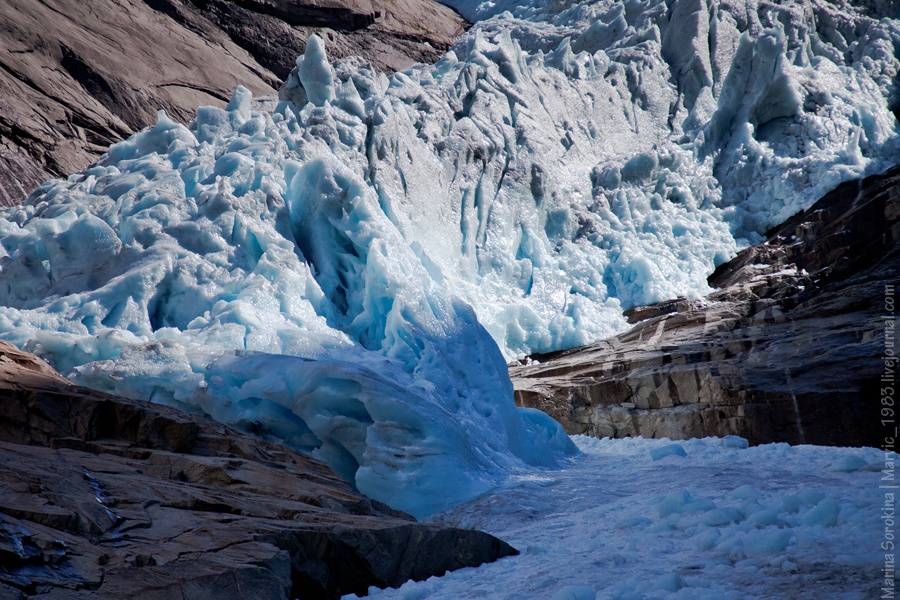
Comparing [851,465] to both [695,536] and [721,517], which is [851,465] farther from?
[695,536]

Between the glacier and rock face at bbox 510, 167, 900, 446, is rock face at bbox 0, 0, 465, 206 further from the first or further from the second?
rock face at bbox 510, 167, 900, 446

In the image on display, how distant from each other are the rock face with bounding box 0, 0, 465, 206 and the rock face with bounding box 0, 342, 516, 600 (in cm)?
821

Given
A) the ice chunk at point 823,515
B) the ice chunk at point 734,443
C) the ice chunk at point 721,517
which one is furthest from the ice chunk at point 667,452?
the ice chunk at point 823,515

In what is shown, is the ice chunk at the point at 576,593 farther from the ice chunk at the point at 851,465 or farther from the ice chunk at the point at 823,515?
the ice chunk at the point at 851,465

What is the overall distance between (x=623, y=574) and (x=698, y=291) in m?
7.67

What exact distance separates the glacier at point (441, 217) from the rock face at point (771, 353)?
0.55m

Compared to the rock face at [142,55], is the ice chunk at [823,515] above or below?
below

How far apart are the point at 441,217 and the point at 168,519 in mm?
6833

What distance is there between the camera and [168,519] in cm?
212

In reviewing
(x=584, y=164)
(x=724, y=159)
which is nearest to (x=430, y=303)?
(x=584, y=164)

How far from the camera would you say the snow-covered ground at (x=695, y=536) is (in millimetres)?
1851

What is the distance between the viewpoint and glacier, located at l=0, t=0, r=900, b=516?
471 cm

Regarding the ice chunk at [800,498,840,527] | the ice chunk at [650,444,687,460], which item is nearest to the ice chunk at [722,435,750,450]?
the ice chunk at [650,444,687,460]

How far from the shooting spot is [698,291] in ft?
29.6
